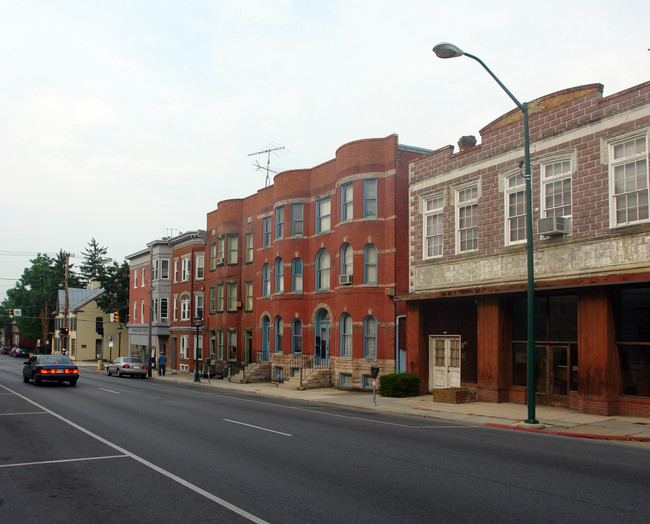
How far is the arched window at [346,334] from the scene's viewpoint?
29469 millimetres

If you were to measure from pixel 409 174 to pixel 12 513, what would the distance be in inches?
838

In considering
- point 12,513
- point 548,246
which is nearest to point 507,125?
point 548,246

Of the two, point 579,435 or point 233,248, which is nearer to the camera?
point 579,435

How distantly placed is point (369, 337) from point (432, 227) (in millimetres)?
6498

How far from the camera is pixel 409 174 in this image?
26.4 metres

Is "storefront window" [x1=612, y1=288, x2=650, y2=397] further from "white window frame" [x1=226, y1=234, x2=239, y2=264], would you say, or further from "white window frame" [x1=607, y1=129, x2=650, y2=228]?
"white window frame" [x1=226, y1=234, x2=239, y2=264]

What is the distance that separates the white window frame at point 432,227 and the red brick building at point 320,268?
288 centimetres

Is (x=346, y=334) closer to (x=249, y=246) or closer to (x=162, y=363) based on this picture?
(x=249, y=246)

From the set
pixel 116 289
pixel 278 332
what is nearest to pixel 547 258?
pixel 278 332

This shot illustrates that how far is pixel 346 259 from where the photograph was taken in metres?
30.0

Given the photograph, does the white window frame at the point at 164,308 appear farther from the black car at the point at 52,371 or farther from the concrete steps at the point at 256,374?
the black car at the point at 52,371

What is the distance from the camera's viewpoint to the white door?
23844mm

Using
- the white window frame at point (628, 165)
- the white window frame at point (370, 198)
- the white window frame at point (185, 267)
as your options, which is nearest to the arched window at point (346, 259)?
the white window frame at point (370, 198)

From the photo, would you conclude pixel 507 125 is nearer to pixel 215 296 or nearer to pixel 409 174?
pixel 409 174
